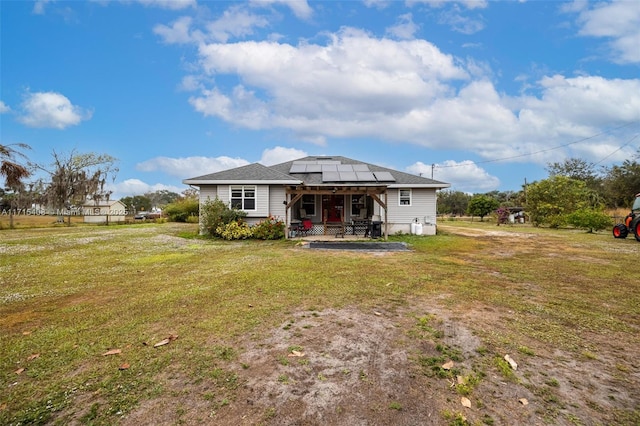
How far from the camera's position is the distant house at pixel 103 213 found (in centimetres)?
3240

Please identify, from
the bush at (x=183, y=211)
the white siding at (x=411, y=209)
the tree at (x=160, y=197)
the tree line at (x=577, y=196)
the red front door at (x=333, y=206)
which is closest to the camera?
the white siding at (x=411, y=209)

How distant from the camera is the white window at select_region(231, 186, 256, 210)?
1545 cm

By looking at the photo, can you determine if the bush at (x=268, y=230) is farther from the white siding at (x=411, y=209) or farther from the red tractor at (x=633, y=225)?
the red tractor at (x=633, y=225)

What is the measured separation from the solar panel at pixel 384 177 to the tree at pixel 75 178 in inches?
1265

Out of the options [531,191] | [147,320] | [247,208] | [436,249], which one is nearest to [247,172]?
[247,208]

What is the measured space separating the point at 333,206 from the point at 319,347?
49.4ft

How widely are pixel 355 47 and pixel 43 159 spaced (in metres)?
35.9

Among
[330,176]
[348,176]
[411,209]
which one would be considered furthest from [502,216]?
[330,176]

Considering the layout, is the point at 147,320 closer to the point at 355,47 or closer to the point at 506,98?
the point at 355,47

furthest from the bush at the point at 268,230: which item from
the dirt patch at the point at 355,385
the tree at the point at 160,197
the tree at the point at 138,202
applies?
the tree at the point at 160,197

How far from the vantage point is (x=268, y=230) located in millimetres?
14500

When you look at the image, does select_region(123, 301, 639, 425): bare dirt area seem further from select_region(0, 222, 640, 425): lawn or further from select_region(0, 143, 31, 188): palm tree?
select_region(0, 143, 31, 188): palm tree

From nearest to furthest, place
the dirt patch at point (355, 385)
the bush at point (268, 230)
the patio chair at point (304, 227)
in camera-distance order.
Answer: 1. the dirt patch at point (355, 385)
2. the bush at point (268, 230)
3. the patio chair at point (304, 227)

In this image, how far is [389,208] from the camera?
16500 mm
